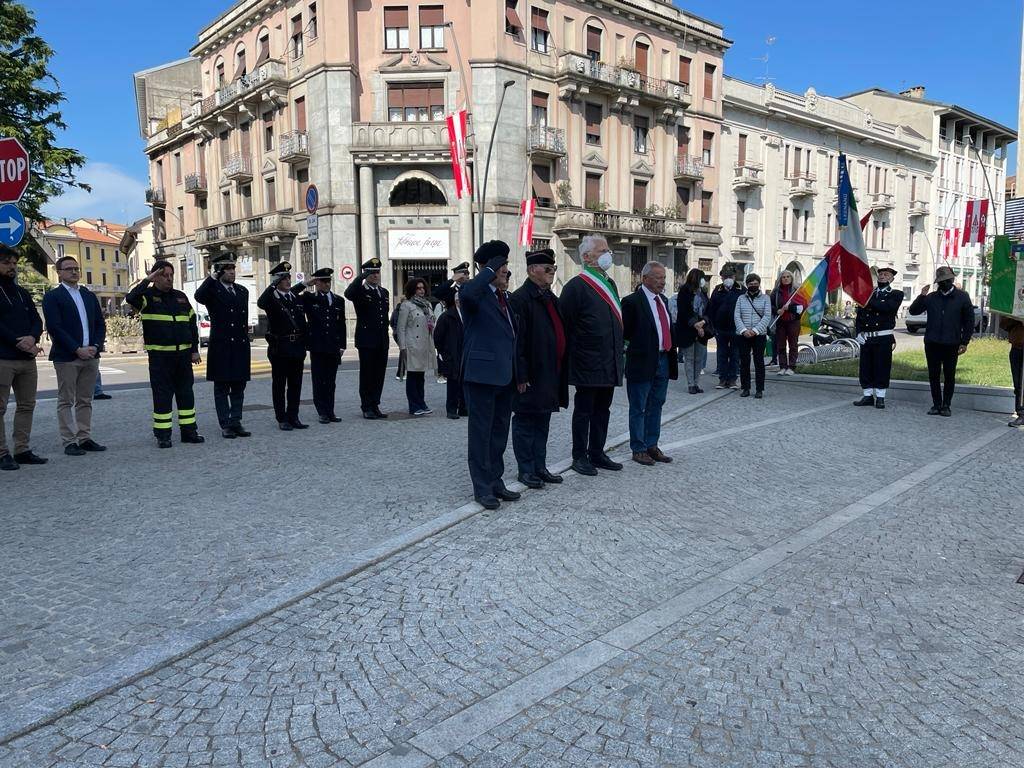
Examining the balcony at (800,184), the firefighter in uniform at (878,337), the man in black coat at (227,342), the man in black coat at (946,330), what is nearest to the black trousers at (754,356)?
the firefighter in uniform at (878,337)

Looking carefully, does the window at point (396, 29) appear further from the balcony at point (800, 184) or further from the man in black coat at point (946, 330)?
the man in black coat at point (946, 330)

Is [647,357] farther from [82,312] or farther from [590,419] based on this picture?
[82,312]

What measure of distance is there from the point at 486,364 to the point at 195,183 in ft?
146

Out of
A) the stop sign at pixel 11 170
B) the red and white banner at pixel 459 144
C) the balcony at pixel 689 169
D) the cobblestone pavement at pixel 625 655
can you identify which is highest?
the balcony at pixel 689 169

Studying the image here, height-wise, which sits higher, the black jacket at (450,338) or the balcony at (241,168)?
the balcony at (241,168)

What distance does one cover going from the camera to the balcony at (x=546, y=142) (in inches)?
1342

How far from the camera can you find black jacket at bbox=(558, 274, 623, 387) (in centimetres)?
662

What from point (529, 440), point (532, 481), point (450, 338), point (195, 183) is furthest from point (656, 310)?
point (195, 183)

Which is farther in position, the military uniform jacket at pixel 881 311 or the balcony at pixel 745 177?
the balcony at pixel 745 177

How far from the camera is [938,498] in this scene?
6082 mm

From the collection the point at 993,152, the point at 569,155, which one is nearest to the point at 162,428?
the point at 569,155

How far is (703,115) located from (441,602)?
4236 centimetres

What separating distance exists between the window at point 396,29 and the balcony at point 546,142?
22.1 feet

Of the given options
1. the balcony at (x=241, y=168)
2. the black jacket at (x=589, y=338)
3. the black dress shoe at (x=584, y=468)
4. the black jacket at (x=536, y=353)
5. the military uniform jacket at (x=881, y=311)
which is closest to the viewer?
the black jacket at (x=536, y=353)
